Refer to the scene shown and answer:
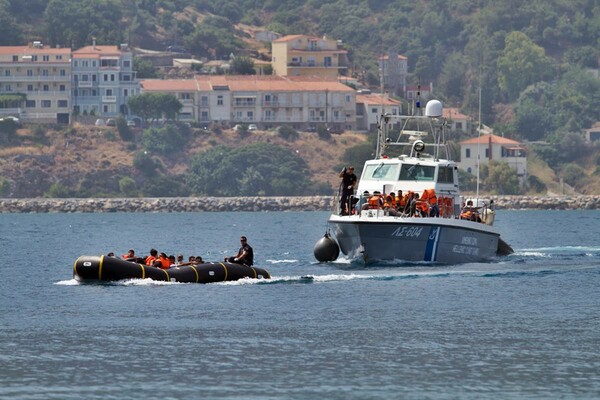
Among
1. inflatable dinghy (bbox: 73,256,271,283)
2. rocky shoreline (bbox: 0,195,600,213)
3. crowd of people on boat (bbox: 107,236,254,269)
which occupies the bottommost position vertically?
rocky shoreline (bbox: 0,195,600,213)

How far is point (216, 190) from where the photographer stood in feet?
643

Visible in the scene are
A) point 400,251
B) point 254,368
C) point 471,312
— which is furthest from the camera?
point 400,251

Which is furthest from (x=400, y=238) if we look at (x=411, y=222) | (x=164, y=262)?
(x=164, y=262)

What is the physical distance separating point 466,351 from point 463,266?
21883mm

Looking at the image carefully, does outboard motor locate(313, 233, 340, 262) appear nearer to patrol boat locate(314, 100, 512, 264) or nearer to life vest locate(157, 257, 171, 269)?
patrol boat locate(314, 100, 512, 264)

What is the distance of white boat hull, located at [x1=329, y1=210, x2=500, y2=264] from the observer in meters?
65.4

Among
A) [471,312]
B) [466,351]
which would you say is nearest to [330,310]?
[471,312]

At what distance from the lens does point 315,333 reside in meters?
49.2

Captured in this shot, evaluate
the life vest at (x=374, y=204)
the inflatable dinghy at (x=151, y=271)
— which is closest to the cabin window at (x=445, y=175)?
the life vest at (x=374, y=204)

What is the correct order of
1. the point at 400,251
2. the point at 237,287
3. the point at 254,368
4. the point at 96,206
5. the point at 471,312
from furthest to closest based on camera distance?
1. the point at 96,206
2. the point at 400,251
3. the point at 237,287
4. the point at 471,312
5. the point at 254,368

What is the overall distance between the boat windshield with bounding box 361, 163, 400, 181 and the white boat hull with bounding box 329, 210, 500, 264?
9.49 feet

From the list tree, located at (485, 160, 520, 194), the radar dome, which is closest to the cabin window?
the radar dome

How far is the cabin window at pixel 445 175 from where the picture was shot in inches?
2746

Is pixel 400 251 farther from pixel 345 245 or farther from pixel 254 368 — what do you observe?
pixel 254 368
